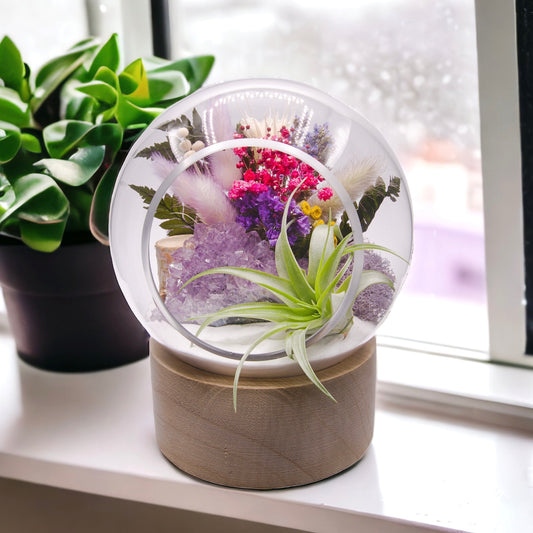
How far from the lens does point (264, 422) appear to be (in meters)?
0.69

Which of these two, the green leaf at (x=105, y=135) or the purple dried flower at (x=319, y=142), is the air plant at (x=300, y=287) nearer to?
the purple dried flower at (x=319, y=142)

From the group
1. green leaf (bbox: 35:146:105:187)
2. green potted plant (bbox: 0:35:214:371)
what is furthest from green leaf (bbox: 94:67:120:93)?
green leaf (bbox: 35:146:105:187)

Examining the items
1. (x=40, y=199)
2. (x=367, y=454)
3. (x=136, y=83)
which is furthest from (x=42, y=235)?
A: (x=367, y=454)

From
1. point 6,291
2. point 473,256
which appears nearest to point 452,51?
point 473,256

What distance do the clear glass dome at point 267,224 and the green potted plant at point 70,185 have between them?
0.17 metres

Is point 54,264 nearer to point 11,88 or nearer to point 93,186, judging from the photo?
point 93,186

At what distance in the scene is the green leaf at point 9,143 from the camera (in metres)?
0.86

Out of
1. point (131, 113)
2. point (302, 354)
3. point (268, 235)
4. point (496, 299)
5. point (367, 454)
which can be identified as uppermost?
point (131, 113)

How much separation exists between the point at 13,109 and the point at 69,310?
0.30 m

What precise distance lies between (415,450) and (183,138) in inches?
19.5

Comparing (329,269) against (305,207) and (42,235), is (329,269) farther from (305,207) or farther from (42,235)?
(42,235)

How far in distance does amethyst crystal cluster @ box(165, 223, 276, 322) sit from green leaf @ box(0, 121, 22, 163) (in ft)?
1.14

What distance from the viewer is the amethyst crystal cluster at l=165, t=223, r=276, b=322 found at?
0.67m

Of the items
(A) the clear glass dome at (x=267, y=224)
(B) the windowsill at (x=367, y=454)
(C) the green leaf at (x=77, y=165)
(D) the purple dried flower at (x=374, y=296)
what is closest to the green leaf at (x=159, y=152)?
(A) the clear glass dome at (x=267, y=224)
